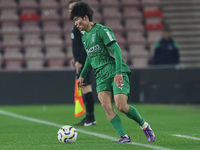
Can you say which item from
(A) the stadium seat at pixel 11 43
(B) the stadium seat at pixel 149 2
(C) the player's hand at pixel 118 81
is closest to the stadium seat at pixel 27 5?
(A) the stadium seat at pixel 11 43

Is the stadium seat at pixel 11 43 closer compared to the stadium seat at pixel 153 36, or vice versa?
the stadium seat at pixel 11 43

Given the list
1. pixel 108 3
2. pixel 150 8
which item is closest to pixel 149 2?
pixel 150 8

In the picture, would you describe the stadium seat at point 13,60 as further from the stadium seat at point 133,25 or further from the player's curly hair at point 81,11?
the player's curly hair at point 81,11

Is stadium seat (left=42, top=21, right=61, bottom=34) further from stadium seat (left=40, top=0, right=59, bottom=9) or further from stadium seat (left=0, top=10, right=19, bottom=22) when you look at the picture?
stadium seat (left=0, top=10, right=19, bottom=22)

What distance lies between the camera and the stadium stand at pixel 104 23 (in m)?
16.3

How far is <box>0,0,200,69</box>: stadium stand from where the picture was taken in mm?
16281

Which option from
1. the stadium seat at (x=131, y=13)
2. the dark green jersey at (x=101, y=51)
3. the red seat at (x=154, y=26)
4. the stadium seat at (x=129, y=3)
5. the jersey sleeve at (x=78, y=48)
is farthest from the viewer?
the stadium seat at (x=129, y=3)

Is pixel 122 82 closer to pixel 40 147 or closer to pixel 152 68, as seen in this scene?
pixel 40 147

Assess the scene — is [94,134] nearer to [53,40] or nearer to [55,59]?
[55,59]

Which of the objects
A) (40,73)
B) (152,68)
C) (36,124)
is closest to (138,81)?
(152,68)

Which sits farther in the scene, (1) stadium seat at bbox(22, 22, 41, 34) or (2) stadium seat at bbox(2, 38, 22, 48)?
(1) stadium seat at bbox(22, 22, 41, 34)

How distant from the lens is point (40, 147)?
223 inches

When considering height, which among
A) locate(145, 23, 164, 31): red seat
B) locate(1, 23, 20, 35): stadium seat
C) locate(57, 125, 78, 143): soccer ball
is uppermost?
locate(1, 23, 20, 35): stadium seat

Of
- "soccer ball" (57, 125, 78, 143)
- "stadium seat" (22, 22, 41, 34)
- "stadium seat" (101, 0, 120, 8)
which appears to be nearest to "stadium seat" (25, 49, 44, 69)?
"stadium seat" (22, 22, 41, 34)
